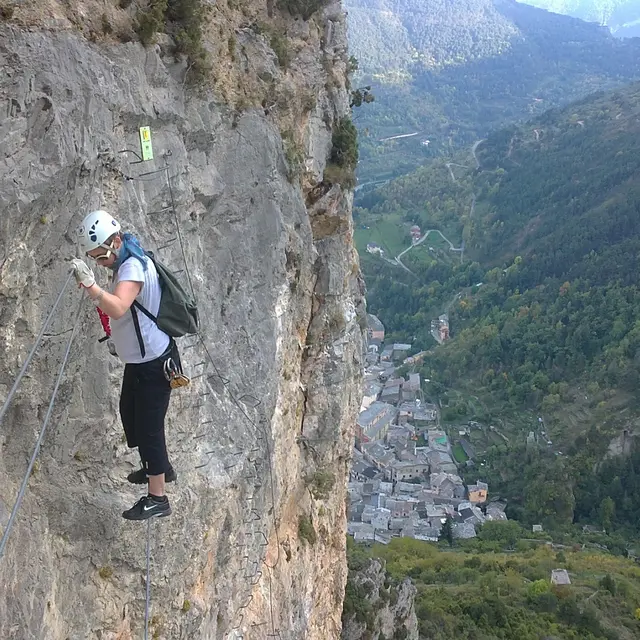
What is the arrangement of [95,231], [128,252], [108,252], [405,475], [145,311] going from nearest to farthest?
[95,231] → [108,252] → [128,252] → [145,311] → [405,475]

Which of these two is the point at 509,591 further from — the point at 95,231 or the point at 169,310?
the point at 95,231

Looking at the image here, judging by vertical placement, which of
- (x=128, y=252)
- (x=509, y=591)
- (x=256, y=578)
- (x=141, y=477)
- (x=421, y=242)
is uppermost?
(x=128, y=252)

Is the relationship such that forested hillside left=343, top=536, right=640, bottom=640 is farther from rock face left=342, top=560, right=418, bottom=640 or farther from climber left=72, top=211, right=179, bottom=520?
climber left=72, top=211, right=179, bottom=520

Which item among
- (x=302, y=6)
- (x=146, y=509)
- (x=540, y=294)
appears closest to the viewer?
(x=146, y=509)

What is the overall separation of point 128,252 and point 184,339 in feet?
10.7

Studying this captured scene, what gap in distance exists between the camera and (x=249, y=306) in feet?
34.3

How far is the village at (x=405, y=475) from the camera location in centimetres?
5184

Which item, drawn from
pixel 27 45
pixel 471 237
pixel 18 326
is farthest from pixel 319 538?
pixel 471 237

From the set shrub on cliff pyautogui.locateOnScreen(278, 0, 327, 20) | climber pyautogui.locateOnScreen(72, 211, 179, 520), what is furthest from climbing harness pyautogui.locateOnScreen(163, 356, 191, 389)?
shrub on cliff pyautogui.locateOnScreen(278, 0, 327, 20)

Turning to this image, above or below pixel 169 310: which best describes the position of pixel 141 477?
below

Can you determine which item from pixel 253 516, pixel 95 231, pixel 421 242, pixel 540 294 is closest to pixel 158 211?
pixel 95 231

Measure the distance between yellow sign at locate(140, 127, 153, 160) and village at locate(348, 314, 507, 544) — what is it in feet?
146

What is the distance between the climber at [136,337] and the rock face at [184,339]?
1.01 m

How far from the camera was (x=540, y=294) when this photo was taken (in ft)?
259
